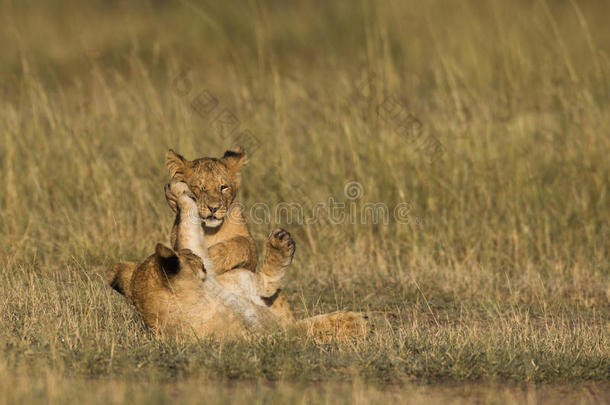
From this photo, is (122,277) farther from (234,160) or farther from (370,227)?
(370,227)

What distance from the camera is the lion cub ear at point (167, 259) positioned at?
14.5 ft

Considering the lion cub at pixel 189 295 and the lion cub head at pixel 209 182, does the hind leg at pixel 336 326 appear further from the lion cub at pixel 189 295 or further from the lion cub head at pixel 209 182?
the lion cub head at pixel 209 182

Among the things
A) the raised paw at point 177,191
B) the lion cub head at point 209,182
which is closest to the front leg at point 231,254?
the lion cub head at point 209,182

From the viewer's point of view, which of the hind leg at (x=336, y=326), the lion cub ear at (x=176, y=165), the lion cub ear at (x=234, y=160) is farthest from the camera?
the lion cub ear at (x=234, y=160)

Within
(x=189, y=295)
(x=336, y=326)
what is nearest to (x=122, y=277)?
(x=189, y=295)

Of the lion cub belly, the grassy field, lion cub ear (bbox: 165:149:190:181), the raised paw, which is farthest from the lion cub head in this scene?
the grassy field

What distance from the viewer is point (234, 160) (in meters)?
5.46

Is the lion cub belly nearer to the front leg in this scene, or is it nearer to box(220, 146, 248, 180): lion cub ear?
the front leg

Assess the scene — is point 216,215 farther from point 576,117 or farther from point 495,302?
point 576,117

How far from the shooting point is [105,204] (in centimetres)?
786

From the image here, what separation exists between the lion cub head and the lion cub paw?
322mm

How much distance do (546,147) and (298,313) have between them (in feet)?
12.0

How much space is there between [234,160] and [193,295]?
3.54ft

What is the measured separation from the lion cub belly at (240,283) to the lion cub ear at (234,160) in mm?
666
